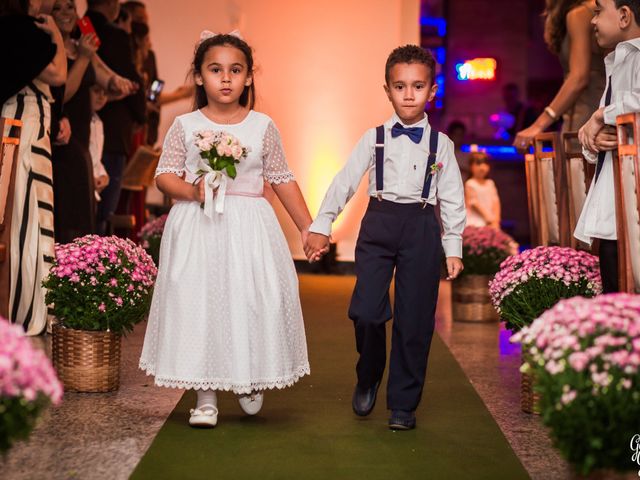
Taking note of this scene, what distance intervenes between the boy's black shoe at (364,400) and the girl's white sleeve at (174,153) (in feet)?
3.51

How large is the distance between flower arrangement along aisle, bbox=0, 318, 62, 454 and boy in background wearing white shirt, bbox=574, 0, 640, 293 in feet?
6.32

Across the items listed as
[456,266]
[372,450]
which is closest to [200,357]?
[372,450]

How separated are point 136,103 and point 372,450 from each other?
4.86m

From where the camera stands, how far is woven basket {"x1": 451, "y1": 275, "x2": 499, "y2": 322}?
698 centimetres

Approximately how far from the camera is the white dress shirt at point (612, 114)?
338 cm

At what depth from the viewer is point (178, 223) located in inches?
150

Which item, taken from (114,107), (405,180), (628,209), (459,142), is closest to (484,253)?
(114,107)

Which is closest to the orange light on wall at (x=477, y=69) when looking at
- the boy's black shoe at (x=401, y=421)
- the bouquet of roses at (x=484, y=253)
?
the bouquet of roses at (x=484, y=253)

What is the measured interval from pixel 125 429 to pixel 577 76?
2814 millimetres

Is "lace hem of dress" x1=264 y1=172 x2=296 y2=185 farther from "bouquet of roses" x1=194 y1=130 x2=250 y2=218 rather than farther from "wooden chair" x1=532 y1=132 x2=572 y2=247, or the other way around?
"wooden chair" x1=532 y1=132 x2=572 y2=247

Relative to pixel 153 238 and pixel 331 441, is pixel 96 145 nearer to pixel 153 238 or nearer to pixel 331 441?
pixel 153 238

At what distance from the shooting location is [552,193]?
4980mm

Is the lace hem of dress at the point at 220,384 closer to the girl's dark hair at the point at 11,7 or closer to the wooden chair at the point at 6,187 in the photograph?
the wooden chair at the point at 6,187

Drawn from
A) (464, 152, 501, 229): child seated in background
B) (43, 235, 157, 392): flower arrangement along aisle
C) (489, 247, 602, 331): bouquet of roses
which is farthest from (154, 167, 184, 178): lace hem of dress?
(464, 152, 501, 229): child seated in background
